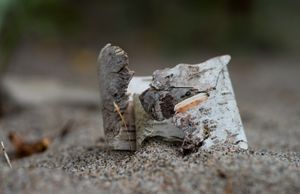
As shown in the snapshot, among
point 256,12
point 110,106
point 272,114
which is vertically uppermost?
point 256,12

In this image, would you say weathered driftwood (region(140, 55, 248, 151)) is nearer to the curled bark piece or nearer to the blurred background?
the curled bark piece

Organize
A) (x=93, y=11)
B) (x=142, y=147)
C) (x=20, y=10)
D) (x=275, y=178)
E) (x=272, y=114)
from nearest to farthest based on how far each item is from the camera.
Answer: (x=275, y=178) < (x=142, y=147) < (x=272, y=114) < (x=20, y=10) < (x=93, y=11)

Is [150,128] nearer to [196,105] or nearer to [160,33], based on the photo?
[196,105]

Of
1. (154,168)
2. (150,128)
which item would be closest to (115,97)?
(150,128)

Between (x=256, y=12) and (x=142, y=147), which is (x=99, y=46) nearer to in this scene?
(x=256, y=12)

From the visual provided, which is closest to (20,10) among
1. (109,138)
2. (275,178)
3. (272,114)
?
(272,114)

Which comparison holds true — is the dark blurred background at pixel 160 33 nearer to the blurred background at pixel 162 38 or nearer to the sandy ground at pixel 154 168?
the blurred background at pixel 162 38

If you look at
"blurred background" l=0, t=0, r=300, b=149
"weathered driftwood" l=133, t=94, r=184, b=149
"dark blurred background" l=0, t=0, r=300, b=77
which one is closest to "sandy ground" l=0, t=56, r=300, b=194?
"weathered driftwood" l=133, t=94, r=184, b=149

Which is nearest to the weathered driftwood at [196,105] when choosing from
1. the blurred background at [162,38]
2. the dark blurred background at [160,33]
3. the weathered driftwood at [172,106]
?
the weathered driftwood at [172,106]
